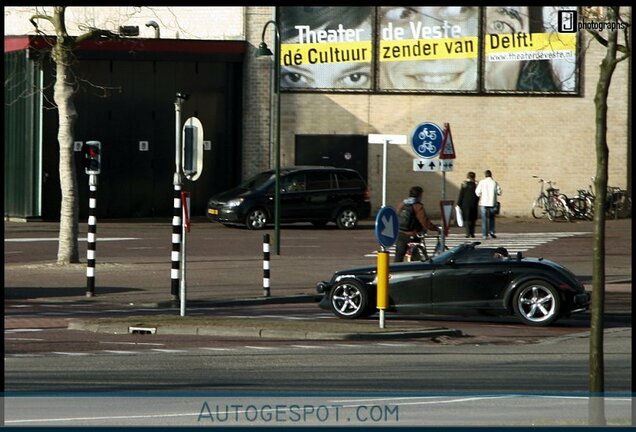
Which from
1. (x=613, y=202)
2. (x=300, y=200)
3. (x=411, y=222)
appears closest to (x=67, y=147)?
(x=411, y=222)

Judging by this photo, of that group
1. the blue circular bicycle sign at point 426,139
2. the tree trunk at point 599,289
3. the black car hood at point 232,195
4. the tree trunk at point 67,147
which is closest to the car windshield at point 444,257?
the blue circular bicycle sign at point 426,139

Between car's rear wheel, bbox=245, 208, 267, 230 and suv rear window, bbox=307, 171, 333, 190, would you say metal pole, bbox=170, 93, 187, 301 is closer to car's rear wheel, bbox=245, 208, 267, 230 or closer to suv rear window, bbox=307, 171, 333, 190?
car's rear wheel, bbox=245, 208, 267, 230

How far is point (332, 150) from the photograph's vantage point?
4394 centimetres

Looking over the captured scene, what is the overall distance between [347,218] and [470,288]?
2038cm

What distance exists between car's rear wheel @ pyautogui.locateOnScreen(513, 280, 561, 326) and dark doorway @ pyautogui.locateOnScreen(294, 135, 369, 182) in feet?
82.9

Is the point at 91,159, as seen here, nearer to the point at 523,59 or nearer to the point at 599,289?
the point at 599,289

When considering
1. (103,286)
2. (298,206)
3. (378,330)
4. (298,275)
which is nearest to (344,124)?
(298,206)

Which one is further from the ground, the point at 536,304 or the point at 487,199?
the point at 487,199

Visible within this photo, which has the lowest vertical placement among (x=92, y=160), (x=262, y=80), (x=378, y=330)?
(x=378, y=330)

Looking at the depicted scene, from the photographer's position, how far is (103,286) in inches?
920

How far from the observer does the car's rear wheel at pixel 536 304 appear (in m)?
18.7

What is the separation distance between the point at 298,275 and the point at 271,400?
15043mm

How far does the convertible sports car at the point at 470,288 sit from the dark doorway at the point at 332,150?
2428cm

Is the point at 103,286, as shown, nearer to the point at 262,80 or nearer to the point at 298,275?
the point at 298,275
